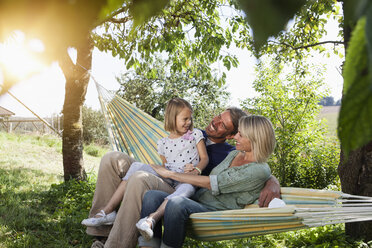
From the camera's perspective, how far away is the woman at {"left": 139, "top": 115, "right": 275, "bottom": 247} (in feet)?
5.24

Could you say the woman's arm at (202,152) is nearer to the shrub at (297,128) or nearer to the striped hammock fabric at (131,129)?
the striped hammock fabric at (131,129)

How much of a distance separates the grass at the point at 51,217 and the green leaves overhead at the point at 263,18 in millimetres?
2431

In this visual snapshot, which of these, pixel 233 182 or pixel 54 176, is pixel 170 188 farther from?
pixel 54 176

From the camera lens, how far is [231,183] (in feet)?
5.75

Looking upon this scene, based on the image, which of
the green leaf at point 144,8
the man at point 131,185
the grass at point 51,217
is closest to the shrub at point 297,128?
the grass at point 51,217

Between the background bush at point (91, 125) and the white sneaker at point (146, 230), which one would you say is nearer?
the white sneaker at point (146, 230)

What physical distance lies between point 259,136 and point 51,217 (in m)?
2.09

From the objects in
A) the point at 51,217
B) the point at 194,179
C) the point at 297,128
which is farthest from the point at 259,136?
the point at 297,128

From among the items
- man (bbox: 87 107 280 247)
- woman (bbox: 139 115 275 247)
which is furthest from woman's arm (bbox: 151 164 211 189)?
man (bbox: 87 107 280 247)

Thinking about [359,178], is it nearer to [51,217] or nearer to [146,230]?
[146,230]

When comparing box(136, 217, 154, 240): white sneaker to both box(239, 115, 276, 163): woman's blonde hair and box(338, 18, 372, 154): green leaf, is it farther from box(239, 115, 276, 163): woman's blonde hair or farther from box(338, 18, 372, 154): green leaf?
box(338, 18, 372, 154): green leaf

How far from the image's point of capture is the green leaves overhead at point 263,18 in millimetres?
182

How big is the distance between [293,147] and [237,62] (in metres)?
2.01

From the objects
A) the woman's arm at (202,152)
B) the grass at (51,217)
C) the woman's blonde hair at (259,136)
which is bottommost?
the grass at (51,217)
